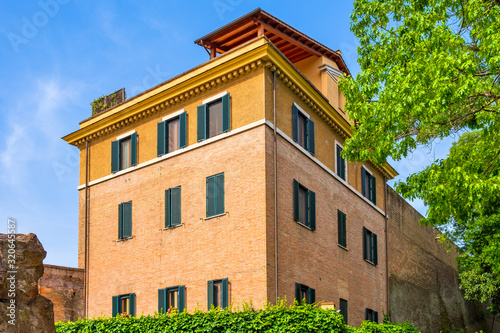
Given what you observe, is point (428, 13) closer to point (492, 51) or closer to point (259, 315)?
point (492, 51)

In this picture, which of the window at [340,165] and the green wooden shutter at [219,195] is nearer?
the green wooden shutter at [219,195]

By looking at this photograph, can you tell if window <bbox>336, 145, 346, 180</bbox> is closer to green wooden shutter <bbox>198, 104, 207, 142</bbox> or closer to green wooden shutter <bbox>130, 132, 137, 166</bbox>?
green wooden shutter <bbox>198, 104, 207, 142</bbox>

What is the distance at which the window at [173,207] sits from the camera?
22.2 metres

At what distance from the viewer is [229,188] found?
20891 mm

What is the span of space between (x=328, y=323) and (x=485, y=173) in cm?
639

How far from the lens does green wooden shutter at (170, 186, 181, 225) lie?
22.2 metres

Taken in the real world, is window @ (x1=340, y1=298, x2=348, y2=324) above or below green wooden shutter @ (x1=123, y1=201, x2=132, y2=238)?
below

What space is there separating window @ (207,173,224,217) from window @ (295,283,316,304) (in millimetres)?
3741

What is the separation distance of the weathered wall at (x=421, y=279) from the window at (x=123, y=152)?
46.9 feet

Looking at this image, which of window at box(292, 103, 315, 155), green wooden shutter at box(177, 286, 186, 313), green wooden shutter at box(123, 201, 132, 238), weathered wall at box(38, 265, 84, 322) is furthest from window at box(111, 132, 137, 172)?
window at box(292, 103, 315, 155)

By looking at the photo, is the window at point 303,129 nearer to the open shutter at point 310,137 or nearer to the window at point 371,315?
the open shutter at point 310,137

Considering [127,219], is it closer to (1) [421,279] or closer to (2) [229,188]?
(2) [229,188]

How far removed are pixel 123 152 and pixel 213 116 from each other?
16.9ft

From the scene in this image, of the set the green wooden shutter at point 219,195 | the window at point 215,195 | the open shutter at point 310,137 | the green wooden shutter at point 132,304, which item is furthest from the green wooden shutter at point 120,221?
the open shutter at point 310,137
